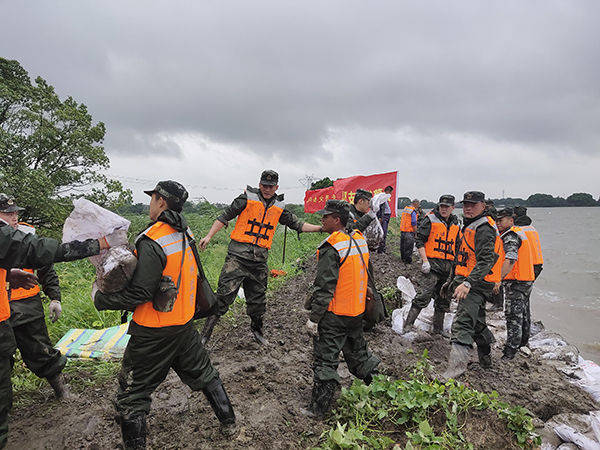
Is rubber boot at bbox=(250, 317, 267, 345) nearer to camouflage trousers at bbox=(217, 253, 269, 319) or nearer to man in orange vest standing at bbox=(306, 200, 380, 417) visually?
camouflage trousers at bbox=(217, 253, 269, 319)

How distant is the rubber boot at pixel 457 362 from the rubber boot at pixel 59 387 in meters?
4.12

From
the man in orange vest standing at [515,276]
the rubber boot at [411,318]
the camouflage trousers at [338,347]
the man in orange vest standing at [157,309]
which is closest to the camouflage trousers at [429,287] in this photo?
the rubber boot at [411,318]

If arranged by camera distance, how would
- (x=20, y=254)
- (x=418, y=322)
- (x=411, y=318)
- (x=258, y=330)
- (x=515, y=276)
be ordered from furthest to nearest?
(x=418, y=322) < (x=411, y=318) < (x=515, y=276) < (x=258, y=330) < (x=20, y=254)

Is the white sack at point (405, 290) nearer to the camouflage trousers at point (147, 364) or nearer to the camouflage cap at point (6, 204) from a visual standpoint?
the camouflage trousers at point (147, 364)

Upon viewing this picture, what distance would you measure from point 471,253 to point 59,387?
487 cm

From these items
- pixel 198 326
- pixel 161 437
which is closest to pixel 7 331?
pixel 161 437

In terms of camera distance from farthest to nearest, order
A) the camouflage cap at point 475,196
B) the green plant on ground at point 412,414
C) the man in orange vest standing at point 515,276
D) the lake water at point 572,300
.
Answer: the lake water at point 572,300 → the man in orange vest standing at point 515,276 → the camouflage cap at point 475,196 → the green plant on ground at point 412,414

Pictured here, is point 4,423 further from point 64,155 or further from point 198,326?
point 64,155

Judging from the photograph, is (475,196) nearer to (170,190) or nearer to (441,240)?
(441,240)

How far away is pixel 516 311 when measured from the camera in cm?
491

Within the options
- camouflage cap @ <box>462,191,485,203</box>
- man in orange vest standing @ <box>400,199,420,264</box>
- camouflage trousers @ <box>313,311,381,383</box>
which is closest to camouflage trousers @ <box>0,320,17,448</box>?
camouflage trousers @ <box>313,311,381,383</box>

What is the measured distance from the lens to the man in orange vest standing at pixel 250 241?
4262 millimetres

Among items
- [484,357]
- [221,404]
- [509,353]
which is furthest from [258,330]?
[509,353]

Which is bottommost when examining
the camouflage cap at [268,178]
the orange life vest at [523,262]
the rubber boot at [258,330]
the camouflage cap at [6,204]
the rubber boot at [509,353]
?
the rubber boot at [509,353]
